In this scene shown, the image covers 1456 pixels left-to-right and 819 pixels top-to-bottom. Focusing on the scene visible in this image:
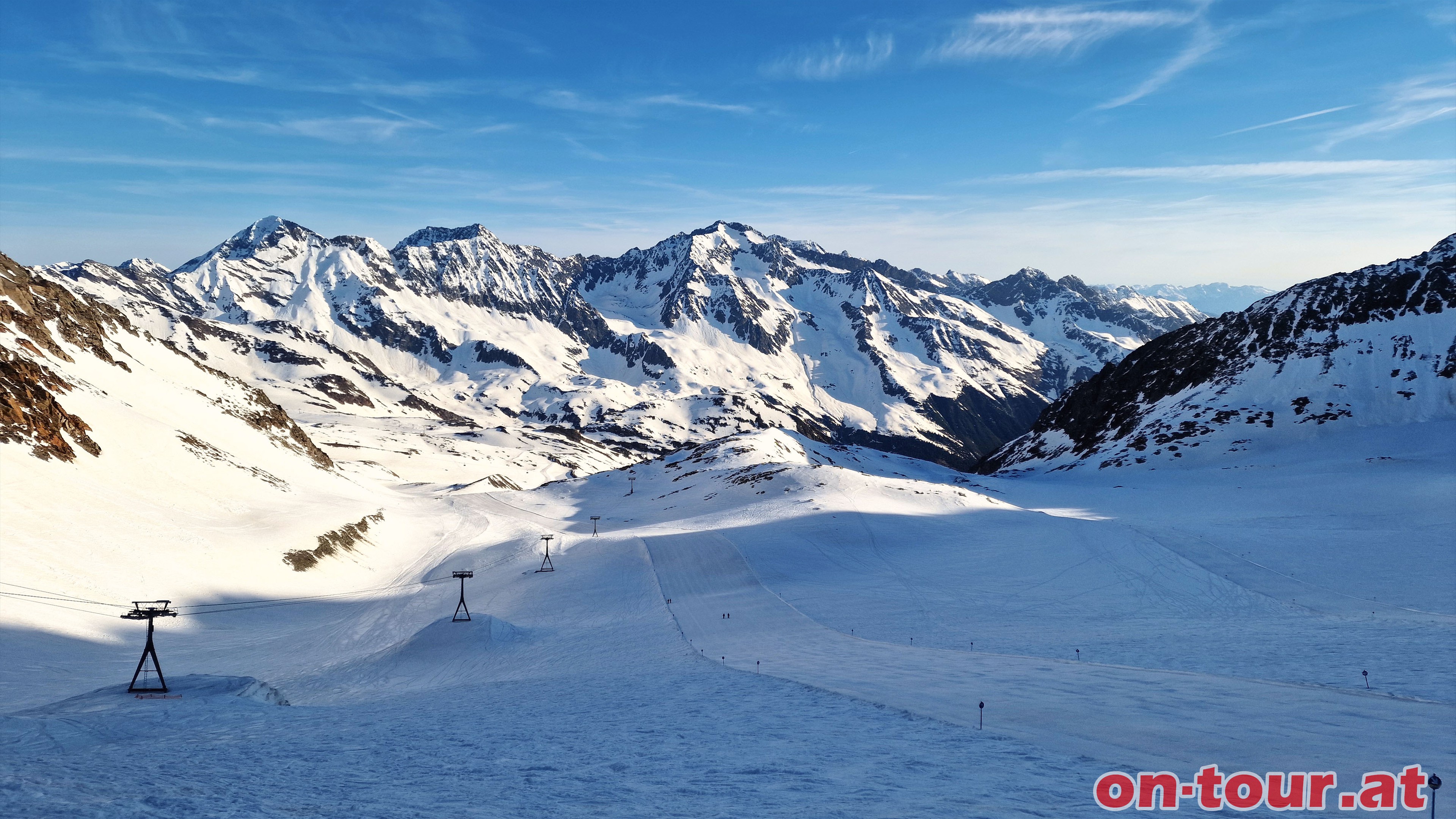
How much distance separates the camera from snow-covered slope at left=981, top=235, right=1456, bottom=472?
111m

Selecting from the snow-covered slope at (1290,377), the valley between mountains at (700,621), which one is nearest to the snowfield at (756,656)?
the valley between mountains at (700,621)

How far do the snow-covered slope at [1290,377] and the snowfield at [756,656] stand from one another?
90.9ft

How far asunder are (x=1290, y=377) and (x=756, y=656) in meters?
130

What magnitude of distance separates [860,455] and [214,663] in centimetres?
12417

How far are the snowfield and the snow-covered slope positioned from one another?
2770 cm

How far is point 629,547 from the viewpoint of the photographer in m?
65.8

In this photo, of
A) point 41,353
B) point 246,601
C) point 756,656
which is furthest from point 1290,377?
point 41,353

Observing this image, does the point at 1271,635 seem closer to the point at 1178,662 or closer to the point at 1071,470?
the point at 1178,662

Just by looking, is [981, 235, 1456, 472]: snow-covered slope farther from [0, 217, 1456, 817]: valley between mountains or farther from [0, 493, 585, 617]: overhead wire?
[0, 493, 585, 617]: overhead wire

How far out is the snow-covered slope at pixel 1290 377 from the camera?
111312mm

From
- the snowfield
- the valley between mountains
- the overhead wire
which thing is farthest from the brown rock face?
the overhead wire

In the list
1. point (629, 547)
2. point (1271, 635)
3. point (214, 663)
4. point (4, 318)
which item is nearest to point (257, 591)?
point (214, 663)

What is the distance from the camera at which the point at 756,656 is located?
3145 cm

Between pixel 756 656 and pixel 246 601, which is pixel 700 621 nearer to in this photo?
pixel 756 656
